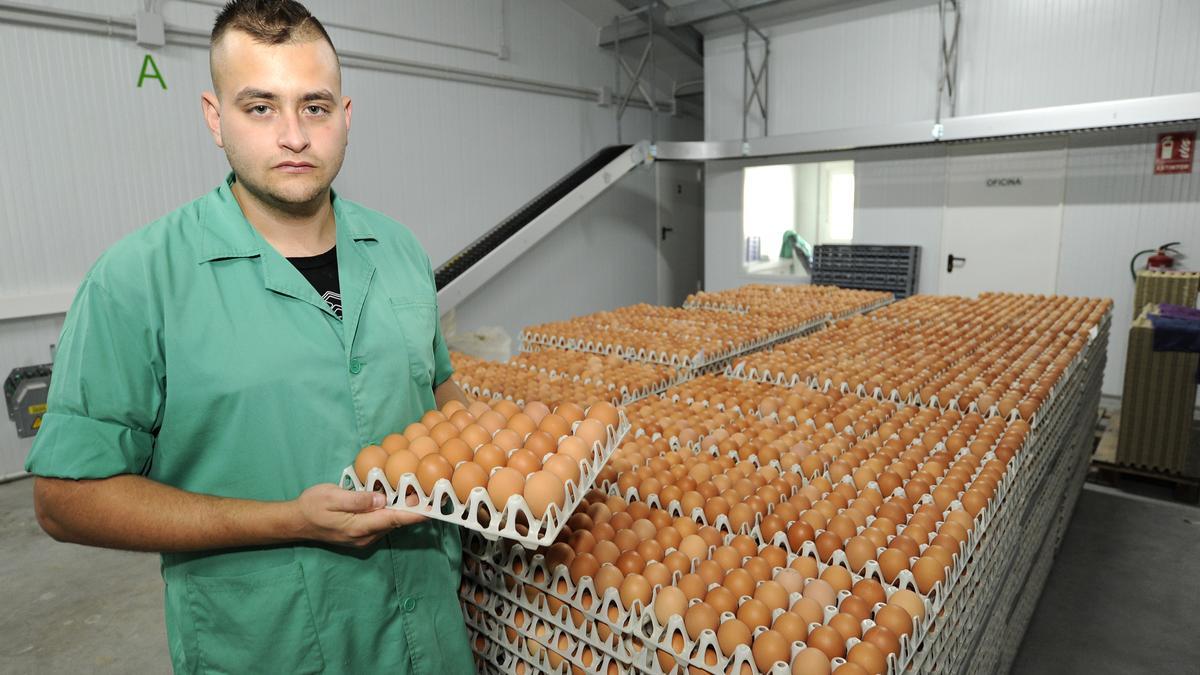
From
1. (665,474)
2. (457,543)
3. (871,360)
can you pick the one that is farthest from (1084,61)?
(457,543)

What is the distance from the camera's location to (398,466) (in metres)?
1.27

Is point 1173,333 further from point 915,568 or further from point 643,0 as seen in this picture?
point 643,0

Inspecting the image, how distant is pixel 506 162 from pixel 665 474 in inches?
298

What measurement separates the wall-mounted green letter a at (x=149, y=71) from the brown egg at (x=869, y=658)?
677 centimetres

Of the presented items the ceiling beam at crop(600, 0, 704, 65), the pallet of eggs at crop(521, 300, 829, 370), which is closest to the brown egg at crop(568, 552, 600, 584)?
the pallet of eggs at crop(521, 300, 829, 370)

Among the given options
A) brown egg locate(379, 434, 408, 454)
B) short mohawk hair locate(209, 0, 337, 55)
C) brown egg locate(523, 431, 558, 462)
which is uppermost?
short mohawk hair locate(209, 0, 337, 55)

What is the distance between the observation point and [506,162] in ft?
29.6

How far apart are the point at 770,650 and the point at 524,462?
1.98 ft

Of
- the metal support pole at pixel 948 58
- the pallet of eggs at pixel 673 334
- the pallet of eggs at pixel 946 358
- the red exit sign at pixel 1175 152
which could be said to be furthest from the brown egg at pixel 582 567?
the red exit sign at pixel 1175 152

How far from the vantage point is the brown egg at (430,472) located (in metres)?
1.29

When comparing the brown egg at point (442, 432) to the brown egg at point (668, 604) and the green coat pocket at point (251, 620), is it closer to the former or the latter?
the green coat pocket at point (251, 620)

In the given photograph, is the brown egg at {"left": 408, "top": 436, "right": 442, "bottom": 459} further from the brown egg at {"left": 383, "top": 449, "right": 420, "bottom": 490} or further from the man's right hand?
the man's right hand

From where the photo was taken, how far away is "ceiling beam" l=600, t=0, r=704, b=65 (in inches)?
374

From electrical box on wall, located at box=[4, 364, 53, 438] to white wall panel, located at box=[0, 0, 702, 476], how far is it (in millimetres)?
113
